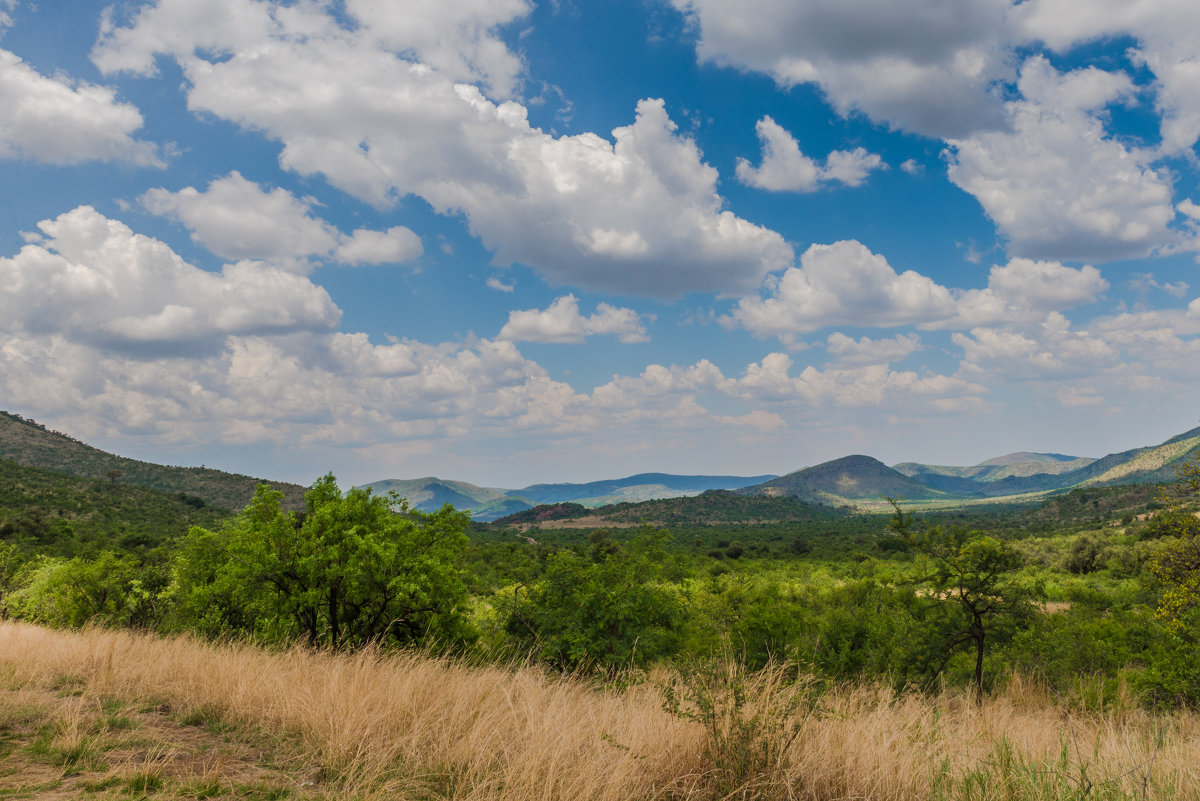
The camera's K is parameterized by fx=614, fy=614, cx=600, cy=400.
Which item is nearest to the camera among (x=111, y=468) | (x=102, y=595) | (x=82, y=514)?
(x=102, y=595)

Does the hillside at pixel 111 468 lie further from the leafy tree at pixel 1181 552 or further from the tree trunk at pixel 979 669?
the leafy tree at pixel 1181 552

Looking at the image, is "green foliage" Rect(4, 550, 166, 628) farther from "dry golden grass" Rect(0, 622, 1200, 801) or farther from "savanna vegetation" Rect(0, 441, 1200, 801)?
"dry golden grass" Rect(0, 622, 1200, 801)

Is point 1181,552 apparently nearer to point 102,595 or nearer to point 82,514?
point 102,595

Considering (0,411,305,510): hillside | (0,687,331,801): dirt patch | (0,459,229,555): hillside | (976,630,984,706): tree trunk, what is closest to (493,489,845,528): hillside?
(0,411,305,510): hillside

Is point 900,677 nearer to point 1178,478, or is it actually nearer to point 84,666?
point 1178,478

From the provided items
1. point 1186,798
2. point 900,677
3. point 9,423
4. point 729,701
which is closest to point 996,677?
point 900,677

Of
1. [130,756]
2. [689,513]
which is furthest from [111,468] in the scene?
[689,513]

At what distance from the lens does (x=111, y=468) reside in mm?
95250

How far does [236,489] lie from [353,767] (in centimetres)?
11171

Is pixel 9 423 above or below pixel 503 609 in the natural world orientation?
above

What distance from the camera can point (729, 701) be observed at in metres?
5.56

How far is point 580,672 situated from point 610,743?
682 cm

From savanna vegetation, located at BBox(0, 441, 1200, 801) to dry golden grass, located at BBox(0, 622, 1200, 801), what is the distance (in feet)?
0.10

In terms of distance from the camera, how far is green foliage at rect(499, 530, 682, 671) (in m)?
12.4
